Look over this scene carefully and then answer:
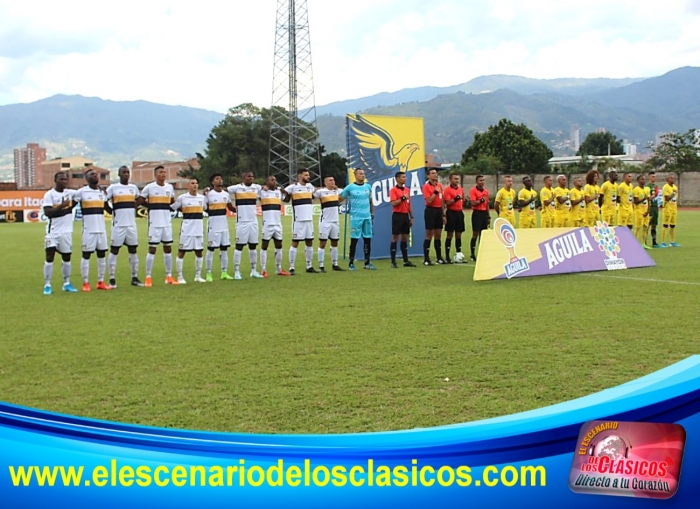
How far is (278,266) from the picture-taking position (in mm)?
13594

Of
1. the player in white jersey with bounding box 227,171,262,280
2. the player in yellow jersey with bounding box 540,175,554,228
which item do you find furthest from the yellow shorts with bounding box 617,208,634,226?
the player in white jersey with bounding box 227,171,262,280

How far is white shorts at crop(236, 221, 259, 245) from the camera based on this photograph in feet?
42.6

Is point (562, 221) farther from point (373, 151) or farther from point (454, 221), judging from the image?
point (373, 151)

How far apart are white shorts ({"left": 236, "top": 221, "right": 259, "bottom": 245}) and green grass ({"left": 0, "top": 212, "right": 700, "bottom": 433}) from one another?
129cm

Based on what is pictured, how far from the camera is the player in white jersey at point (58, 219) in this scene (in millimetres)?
11055

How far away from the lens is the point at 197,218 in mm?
12492

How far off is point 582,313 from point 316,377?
4111 mm

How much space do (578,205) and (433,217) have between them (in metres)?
3.89

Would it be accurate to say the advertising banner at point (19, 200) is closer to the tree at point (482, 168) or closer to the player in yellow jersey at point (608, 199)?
the tree at point (482, 168)

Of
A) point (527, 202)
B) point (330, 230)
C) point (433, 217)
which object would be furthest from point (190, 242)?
point (527, 202)

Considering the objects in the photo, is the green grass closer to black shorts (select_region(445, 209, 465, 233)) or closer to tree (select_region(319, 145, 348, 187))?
black shorts (select_region(445, 209, 465, 233))

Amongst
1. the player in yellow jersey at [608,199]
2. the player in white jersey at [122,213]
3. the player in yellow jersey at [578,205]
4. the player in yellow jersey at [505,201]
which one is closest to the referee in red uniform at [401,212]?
the player in yellow jersey at [505,201]

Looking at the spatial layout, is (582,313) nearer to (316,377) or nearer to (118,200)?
(316,377)

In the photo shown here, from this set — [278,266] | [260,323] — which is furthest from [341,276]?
[260,323]
